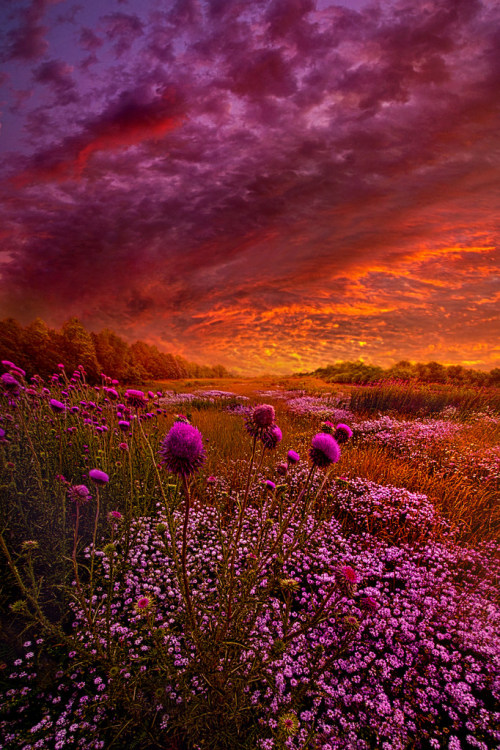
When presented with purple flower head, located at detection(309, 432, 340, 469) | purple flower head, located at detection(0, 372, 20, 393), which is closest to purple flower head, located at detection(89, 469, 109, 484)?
purple flower head, located at detection(309, 432, 340, 469)

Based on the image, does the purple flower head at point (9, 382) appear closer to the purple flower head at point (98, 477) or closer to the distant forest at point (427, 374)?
the purple flower head at point (98, 477)

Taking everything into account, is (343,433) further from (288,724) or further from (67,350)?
(67,350)

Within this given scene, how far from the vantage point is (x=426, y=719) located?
2.08 metres

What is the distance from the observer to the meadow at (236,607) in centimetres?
183

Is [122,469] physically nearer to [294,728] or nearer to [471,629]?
[294,728]

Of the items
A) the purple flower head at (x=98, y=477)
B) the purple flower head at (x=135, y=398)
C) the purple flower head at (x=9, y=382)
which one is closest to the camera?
the purple flower head at (x=98, y=477)

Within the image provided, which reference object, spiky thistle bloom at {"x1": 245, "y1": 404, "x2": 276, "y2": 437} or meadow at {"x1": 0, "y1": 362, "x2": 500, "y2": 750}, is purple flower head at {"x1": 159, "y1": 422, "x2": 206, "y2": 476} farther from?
spiky thistle bloom at {"x1": 245, "y1": 404, "x2": 276, "y2": 437}

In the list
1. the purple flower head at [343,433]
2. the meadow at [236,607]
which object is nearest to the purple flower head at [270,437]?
the meadow at [236,607]

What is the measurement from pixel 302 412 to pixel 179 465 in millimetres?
10372

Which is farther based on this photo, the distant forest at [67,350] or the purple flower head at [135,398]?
the distant forest at [67,350]

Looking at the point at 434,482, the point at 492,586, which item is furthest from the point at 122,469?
the point at 434,482

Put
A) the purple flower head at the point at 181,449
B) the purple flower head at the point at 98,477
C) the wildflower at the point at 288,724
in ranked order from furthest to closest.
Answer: the purple flower head at the point at 98,477
the purple flower head at the point at 181,449
the wildflower at the point at 288,724

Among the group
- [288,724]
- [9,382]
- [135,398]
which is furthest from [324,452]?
[9,382]

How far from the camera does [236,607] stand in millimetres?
2082
